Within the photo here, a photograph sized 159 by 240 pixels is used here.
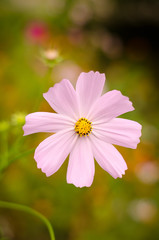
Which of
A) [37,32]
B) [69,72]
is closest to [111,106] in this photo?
[69,72]

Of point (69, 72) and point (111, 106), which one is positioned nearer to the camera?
point (111, 106)

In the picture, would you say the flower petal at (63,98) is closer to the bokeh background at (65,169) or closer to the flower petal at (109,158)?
the flower petal at (109,158)

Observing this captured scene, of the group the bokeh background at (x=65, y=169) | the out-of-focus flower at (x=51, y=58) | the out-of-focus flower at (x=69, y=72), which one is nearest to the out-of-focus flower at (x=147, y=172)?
the bokeh background at (x=65, y=169)

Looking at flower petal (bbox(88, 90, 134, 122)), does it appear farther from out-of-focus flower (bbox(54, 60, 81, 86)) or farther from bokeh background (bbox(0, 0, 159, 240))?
out-of-focus flower (bbox(54, 60, 81, 86))

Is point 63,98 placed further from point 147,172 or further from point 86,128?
point 147,172

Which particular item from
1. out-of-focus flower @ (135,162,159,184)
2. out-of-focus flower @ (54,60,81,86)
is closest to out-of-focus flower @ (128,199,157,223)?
out-of-focus flower @ (135,162,159,184)
